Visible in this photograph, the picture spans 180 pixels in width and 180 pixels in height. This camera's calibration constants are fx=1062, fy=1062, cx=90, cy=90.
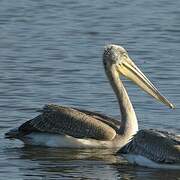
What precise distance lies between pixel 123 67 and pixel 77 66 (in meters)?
3.35

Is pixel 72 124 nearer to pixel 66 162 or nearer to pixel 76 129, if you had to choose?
pixel 76 129

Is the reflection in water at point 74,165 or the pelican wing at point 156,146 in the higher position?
the pelican wing at point 156,146

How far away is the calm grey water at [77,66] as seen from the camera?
11406mm

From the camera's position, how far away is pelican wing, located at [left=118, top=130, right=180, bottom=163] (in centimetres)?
1078

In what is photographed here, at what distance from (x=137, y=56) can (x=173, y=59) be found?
72 centimetres

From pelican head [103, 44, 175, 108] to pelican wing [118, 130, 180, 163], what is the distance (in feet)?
5.35

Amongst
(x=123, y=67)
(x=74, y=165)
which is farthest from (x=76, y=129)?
(x=123, y=67)

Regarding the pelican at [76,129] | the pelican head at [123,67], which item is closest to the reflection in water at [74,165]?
the pelican at [76,129]

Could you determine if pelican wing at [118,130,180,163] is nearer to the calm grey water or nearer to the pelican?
the calm grey water

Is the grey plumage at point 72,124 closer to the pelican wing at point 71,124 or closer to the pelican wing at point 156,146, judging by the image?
the pelican wing at point 71,124

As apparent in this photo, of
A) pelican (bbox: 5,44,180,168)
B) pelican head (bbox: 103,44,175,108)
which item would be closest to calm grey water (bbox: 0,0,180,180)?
pelican (bbox: 5,44,180,168)

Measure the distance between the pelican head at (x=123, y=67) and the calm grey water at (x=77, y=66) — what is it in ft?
1.36

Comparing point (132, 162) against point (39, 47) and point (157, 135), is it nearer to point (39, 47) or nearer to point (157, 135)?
point (157, 135)

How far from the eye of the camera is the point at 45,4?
22.4 meters
